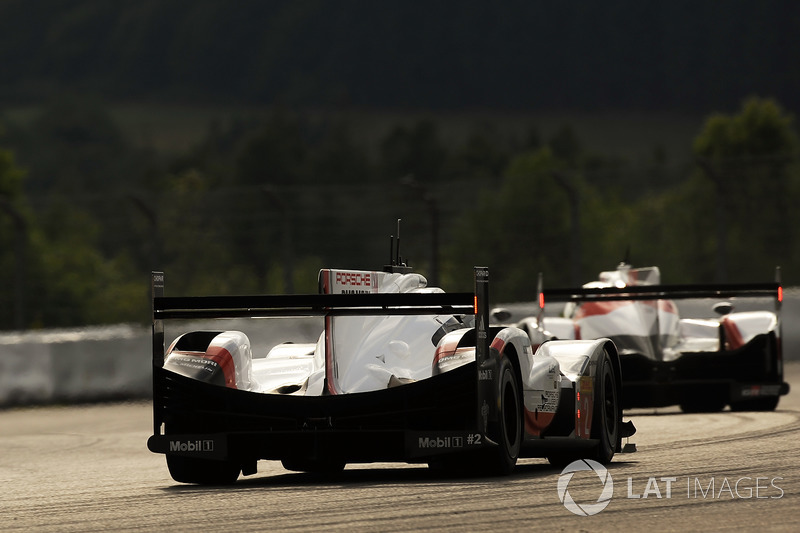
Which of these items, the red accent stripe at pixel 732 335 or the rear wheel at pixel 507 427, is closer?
the rear wheel at pixel 507 427

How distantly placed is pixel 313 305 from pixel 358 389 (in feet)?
1.77

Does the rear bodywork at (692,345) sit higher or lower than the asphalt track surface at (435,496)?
higher

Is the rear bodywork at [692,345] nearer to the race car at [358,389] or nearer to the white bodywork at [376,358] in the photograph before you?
the white bodywork at [376,358]

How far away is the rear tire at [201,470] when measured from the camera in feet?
27.0

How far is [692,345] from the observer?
1379 cm

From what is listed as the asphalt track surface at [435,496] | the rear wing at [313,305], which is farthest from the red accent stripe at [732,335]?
the rear wing at [313,305]

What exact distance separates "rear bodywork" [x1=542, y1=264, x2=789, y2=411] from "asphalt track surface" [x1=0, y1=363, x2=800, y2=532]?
233 cm

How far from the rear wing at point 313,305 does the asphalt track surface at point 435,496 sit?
882 millimetres

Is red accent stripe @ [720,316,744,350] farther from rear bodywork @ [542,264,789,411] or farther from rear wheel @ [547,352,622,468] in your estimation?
rear wheel @ [547,352,622,468]

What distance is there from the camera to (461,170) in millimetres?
128500

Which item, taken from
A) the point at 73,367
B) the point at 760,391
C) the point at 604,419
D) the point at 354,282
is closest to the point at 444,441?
the point at 354,282

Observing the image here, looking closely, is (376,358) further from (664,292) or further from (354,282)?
(664,292)

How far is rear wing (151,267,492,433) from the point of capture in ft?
25.8

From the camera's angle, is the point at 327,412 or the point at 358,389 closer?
the point at 327,412
